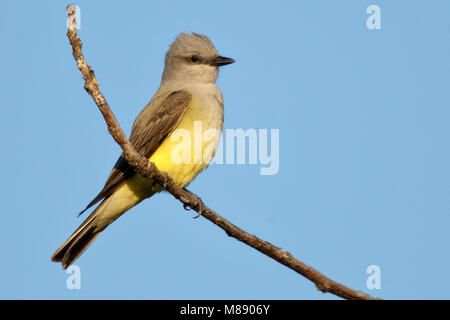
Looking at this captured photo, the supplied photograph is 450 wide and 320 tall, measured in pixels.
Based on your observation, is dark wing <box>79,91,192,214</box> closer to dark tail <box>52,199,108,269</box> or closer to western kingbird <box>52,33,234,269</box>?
western kingbird <box>52,33,234,269</box>

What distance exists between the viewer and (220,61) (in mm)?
9086

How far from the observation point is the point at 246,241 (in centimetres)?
582

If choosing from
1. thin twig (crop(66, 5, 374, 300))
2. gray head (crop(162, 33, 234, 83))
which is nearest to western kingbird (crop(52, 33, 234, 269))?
gray head (crop(162, 33, 234, 83))

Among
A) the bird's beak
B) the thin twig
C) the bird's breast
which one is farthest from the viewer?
the bird's beak

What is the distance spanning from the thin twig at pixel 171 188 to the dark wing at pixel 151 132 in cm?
147

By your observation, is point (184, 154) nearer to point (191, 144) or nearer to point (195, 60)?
point (191, 144)

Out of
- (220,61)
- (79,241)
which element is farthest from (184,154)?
(220,61)

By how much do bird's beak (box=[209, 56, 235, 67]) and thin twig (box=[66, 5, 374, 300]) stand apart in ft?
10.5

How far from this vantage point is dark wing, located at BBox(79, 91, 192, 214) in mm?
7676

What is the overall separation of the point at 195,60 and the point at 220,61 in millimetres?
411

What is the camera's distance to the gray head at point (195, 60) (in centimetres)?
912
